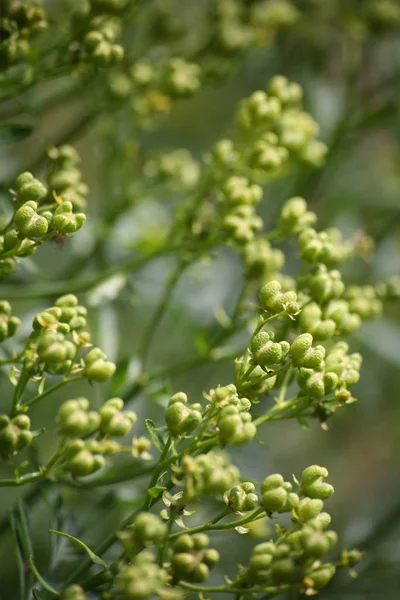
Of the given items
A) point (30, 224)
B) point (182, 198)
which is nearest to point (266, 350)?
point (30, 224)

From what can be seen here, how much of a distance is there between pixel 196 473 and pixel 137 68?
1100mm

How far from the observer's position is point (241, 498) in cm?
112

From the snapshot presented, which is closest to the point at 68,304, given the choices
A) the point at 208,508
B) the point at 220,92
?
the point at 208,508

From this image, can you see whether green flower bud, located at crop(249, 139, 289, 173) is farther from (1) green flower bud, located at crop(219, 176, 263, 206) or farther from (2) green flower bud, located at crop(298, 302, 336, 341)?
(2) green flower bud, located at crop(298, 302, 336, 341)

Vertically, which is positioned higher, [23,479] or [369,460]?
[23,479]

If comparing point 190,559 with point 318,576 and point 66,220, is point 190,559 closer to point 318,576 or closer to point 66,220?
point 318,576

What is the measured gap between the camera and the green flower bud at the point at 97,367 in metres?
1.12

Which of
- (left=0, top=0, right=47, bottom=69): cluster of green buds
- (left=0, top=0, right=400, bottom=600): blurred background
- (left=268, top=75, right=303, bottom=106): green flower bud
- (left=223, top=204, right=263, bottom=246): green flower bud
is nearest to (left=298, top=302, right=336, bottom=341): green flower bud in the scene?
(left=223, top=204, right=263, bottom=246): green flower bud

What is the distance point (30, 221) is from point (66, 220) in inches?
2.2

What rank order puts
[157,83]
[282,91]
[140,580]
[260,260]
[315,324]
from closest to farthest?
[140,580] < [315,324] < [260,260] < [282,91] < [157,83]

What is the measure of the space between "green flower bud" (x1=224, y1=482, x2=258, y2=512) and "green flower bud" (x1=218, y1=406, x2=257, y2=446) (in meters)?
0.10

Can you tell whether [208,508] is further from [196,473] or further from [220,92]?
[220,92]

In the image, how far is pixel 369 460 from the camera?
11.8 feet

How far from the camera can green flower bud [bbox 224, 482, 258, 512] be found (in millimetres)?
1118
